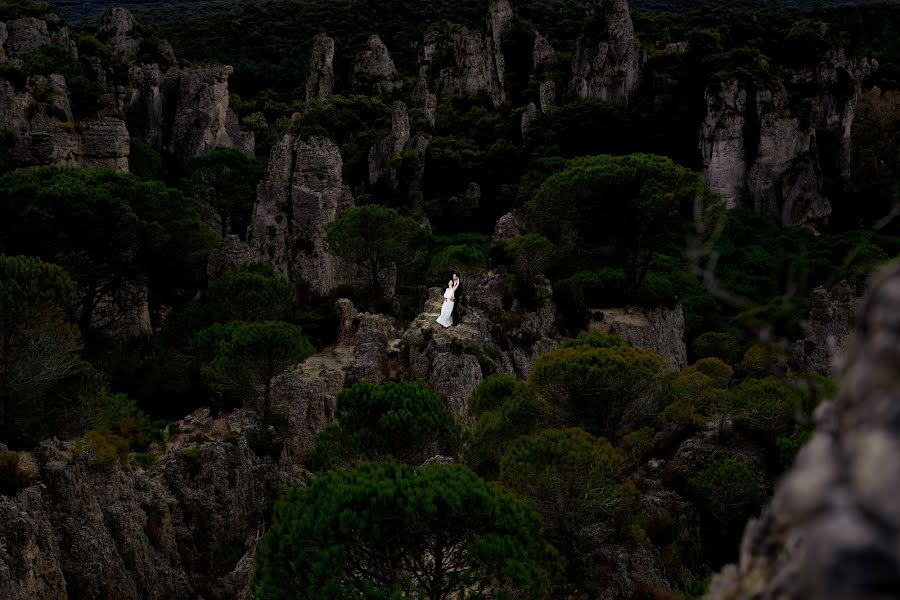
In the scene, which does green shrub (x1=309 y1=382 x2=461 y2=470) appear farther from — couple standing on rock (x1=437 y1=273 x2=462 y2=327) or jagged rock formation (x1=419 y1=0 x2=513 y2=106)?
jagged rock formation (x1=419 y1=0 x2=513 y2=106)

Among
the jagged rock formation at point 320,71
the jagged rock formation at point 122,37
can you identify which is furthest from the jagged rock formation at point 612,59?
the jagged rock formation at point 122,37

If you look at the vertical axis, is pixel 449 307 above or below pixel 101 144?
below

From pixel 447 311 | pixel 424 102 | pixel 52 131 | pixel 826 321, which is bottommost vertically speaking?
pixel 826 321

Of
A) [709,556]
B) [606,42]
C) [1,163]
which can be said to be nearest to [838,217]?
[606,42]

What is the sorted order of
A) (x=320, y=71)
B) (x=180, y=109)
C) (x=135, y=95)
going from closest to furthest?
(x=135, y=95) → (x=180, y=109) → (x=320, y=71)

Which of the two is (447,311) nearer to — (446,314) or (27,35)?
(446,314)

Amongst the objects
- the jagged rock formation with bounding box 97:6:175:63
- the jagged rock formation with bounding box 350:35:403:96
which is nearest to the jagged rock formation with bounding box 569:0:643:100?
the jagged rock formation with bounding box 350:35:403:96

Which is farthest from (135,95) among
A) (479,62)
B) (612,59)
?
(612,59)
